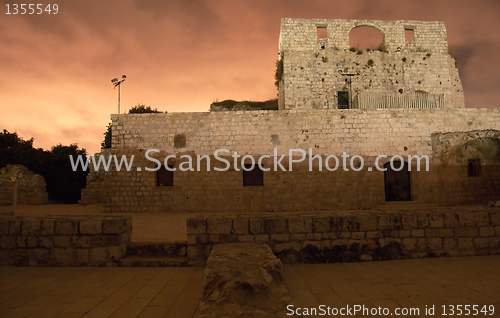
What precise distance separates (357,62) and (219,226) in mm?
17196

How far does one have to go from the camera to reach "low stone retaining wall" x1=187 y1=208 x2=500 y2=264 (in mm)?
4516

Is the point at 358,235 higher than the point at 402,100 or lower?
lower

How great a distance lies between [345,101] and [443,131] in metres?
6.80

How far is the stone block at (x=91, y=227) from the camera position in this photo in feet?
14.7

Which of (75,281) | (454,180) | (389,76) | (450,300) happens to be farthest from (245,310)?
(389,76)

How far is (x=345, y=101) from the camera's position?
18.0 meters

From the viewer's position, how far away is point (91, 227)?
4.50 m

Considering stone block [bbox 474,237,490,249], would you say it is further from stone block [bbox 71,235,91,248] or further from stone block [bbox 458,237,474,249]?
stone block [bbox 71,235,91,248]

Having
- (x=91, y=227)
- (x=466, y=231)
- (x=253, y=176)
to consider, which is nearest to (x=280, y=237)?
(x=91, y=227)

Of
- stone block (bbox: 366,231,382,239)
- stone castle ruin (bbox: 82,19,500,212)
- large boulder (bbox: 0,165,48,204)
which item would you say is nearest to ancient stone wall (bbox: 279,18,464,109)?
stone castle ruin (bbox: 82,19,500,212)

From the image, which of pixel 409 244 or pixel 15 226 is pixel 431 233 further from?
pixel 15 226

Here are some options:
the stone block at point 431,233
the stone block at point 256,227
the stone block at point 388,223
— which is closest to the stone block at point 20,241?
the stone block at point 256,227

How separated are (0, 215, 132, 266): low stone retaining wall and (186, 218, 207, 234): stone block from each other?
1.15 metres

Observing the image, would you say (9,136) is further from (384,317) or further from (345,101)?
(384,317)
